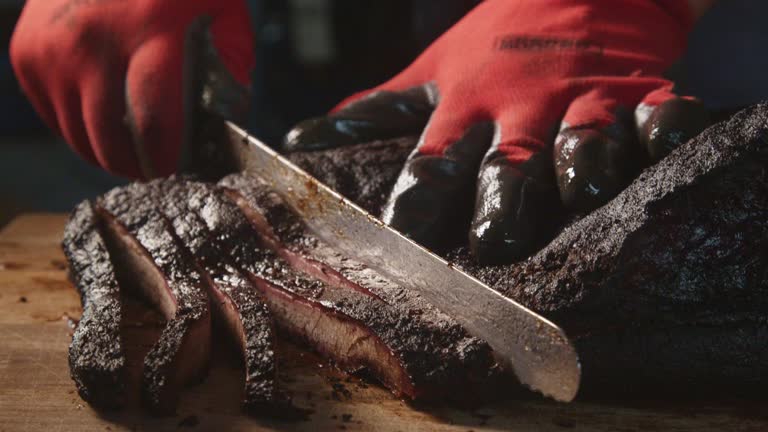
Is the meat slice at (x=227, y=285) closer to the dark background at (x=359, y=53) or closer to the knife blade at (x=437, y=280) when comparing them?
the knife blade at (x=437, y=280)

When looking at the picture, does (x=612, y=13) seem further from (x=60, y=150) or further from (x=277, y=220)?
(x=60, y=150)

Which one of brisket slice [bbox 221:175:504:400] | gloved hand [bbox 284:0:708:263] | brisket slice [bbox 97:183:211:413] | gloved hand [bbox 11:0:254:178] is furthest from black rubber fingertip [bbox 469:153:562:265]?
gloved hand [bbox 11:0:254:178]

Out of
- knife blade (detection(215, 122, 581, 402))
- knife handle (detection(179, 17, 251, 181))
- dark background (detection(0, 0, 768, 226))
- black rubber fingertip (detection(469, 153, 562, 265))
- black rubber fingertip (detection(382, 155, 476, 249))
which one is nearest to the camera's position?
knife blade (detection(215, 122, 581, 402))

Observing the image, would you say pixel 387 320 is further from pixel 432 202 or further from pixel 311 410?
pixel 432 202

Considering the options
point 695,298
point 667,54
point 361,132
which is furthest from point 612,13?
point 695,298

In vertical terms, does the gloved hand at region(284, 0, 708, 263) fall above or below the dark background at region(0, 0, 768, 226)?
above

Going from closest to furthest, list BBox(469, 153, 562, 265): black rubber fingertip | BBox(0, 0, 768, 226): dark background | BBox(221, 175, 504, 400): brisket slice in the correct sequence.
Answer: BBox(221, 175, 504, 400): brisket slice
BBox(469, 153, 562, 265): black rubber fingertip
BBox(0, 0, 768, 226): dark background

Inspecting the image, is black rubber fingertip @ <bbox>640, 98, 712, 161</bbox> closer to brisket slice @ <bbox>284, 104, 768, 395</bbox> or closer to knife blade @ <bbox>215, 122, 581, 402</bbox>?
brisket slice @ <bbox>284, 104, 768, 395</bbox>
